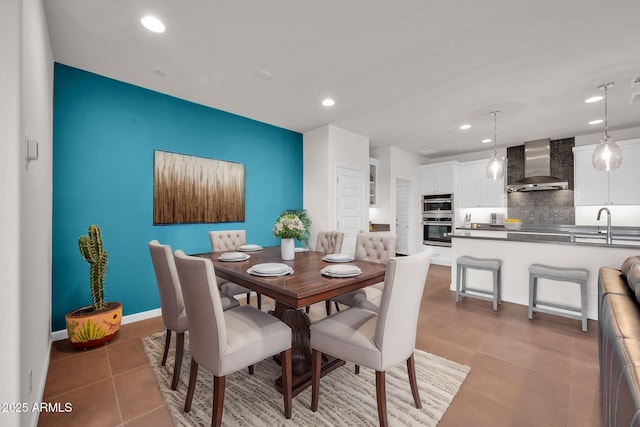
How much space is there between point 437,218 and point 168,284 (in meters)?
5.90

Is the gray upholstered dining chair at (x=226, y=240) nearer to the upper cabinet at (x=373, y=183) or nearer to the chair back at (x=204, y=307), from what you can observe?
the chair back at (x=204, y=307)

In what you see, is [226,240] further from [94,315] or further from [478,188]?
[478,188]

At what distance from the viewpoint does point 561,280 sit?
295cm

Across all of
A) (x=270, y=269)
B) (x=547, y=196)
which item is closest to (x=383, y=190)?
(x=547, y=196)

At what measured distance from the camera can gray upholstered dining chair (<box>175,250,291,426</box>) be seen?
1390mm

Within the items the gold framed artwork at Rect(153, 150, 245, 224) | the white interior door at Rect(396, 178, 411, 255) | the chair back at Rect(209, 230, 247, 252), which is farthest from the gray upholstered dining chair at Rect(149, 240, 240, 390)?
the white interior door at Rect(396, 178, 411, 255)

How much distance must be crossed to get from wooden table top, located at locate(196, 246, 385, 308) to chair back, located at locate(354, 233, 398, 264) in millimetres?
569

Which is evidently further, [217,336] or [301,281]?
[301,281]

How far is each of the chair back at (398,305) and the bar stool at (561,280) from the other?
8.13 feet

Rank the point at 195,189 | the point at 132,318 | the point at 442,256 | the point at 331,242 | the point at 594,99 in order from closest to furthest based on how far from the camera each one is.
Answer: the point at 132,318, the point at 331,242, the point at 594,99, the point at 195,189, the point at 442,256

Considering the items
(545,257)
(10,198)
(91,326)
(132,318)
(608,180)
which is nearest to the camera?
(10,198)

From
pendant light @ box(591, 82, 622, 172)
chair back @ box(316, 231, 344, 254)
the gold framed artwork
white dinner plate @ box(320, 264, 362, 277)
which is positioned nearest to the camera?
white dinner plate @ box(320, 264, 362, 277)

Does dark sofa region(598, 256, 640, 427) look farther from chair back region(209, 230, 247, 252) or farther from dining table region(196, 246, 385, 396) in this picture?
chair back region(209, 230, 247, 252)

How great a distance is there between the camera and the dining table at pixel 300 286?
1.50 meters
